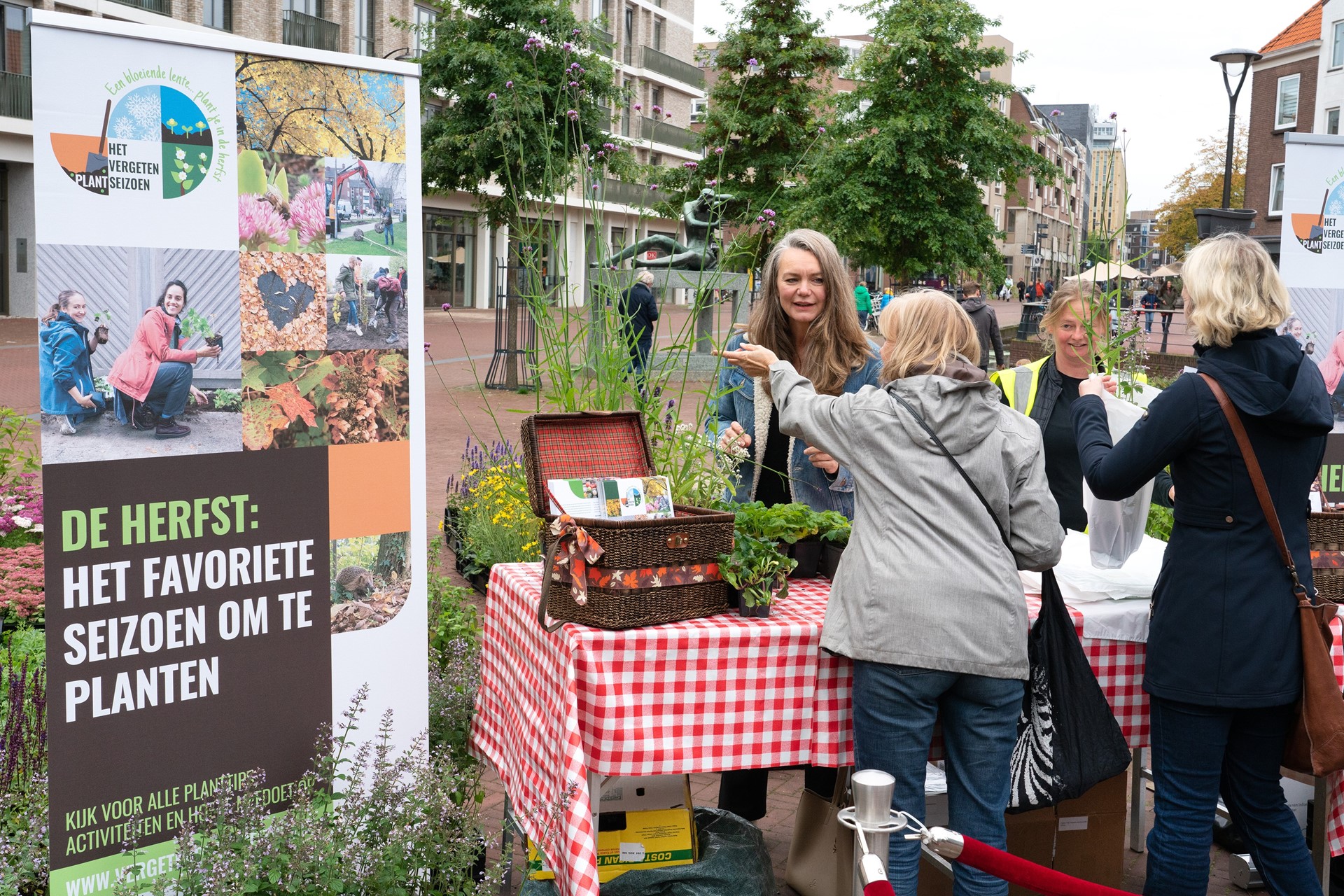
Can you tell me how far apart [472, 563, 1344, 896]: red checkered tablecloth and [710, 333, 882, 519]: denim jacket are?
0.53 metres

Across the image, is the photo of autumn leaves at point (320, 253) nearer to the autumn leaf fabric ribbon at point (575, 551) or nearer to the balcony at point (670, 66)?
the autumn leaf fabric ribbon at point (575, 551)

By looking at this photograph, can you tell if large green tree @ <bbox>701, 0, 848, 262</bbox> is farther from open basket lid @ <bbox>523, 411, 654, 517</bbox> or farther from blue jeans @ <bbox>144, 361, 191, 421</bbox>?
blue jeans @ <bbox>144, 361, 191, 421</bbox>

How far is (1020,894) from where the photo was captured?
338cm

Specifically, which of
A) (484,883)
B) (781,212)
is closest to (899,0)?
(781,212)

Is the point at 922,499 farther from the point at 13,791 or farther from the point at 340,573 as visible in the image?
the point at 13,791

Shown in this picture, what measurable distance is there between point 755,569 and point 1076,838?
4.41 ft

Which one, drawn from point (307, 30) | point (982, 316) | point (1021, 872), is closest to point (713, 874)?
point (1021, 872)

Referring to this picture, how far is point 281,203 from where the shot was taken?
2.76 meters

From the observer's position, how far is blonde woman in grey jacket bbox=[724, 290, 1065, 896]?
2512 millimetres

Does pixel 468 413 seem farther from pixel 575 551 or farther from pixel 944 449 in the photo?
pixel 944 449

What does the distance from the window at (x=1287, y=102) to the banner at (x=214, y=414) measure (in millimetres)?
42032

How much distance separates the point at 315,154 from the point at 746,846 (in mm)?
2076

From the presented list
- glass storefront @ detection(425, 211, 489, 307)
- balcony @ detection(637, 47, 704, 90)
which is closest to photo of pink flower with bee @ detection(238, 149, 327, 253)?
glass storefront @ detection(425, 211, 489, 307)

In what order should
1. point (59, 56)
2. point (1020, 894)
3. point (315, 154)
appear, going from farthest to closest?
point (1020, 894) → point (315, 154) → point (59, 56)
